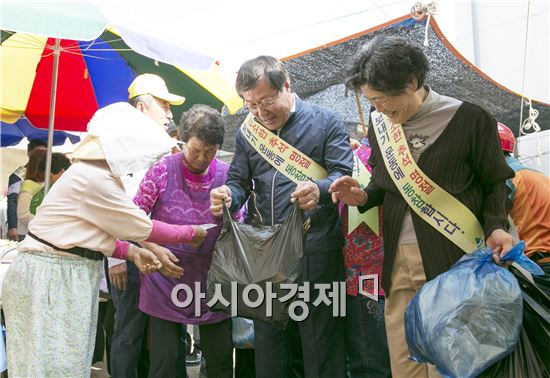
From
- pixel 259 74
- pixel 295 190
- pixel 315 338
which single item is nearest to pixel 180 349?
pixel 315 338

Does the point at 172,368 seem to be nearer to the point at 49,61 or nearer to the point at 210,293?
the point at 210,293

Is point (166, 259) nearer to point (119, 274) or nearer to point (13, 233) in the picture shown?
point (119, 274)

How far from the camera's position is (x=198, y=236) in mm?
3293

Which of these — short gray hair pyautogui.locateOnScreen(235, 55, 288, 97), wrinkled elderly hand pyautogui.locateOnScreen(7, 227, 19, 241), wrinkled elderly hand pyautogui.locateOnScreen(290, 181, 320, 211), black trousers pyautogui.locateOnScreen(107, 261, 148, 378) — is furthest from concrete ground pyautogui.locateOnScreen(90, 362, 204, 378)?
short gray hair pyautogui.locateOnScreen(235, 55, 288, 97)

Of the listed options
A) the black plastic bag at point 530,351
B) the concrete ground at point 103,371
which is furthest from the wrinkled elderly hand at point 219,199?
the concrete ground at point 103,371

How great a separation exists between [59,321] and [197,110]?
1449 mm

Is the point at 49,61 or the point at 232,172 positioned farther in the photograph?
the point at 49,61

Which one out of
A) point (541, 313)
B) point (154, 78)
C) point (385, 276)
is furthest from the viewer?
point (154, 78)

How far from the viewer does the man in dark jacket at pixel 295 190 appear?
10.2 feet

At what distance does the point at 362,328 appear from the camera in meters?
3.51

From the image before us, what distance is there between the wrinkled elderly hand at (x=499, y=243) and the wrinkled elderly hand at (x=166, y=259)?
1.73 metres

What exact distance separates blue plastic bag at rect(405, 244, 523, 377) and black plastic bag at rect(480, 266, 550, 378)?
0.05 m

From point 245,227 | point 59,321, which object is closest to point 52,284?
point 59,321

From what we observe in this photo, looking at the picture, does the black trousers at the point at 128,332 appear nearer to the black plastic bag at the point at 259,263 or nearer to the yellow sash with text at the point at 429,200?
the black plastic bag at the point at 259,263
